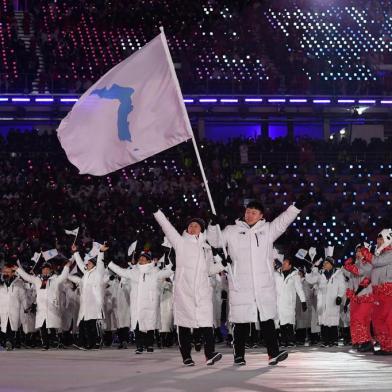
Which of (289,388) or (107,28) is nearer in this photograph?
(289,388)

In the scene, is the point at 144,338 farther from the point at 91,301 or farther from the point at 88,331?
the point at 88,331

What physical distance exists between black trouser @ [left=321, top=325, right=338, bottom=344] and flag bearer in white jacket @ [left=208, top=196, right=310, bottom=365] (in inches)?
362

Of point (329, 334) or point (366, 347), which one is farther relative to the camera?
point (329, 334)

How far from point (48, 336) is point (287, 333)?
4642 mm

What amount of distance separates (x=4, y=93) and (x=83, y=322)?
18.7 meters

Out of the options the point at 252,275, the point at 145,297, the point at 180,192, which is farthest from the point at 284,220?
the point at 180,192

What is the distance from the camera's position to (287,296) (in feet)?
70.8

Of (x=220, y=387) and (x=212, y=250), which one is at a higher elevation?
(x=212, y=250)

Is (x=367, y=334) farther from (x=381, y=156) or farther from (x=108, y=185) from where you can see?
(x=381, y=156)

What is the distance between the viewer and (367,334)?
55.8 feet

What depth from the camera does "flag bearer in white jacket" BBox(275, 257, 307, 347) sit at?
70.3 ft

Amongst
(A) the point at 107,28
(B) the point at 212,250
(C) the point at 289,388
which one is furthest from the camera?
(A) the point at 107,28

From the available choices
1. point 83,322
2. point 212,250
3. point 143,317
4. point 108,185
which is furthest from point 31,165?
point 212,250

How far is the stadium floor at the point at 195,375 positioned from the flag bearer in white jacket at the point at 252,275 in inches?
13.8
